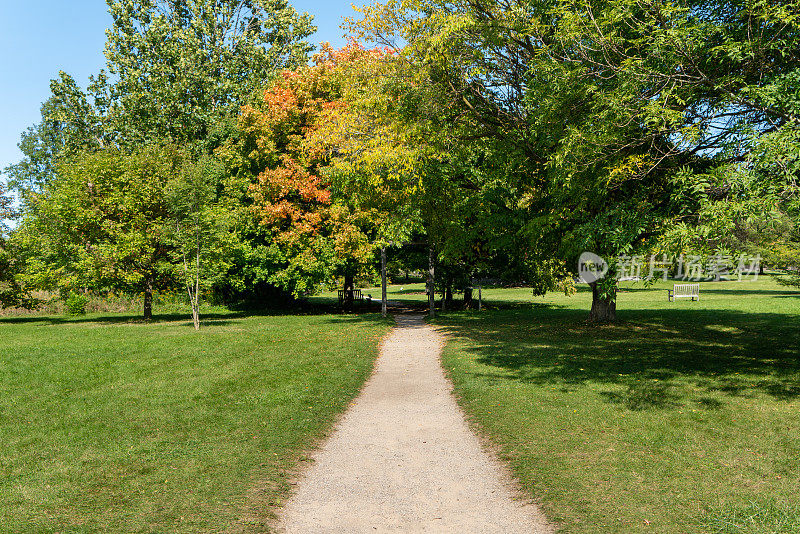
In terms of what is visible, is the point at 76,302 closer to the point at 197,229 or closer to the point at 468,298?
the point at 197,229

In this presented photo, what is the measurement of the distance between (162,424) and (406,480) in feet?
14.1

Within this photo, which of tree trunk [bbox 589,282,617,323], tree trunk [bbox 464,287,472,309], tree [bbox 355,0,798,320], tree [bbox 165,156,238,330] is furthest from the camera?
tree trunk [bbox 464,287,472,309]

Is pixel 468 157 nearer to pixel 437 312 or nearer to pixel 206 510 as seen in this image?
pixel 437 312

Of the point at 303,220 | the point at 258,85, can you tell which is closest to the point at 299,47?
the point at 258,85

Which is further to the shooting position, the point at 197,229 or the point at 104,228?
the point at 104,228

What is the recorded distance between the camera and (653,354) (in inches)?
495

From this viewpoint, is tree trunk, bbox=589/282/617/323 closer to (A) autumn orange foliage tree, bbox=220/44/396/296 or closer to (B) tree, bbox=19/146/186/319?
(A) autumn orange foliage tree, bbox=220/44/396/296

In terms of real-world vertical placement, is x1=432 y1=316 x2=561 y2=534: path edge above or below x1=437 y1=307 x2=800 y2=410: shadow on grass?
below

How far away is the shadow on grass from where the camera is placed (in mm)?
9484

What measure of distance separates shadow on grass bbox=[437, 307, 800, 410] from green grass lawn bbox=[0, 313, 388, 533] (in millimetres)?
3940

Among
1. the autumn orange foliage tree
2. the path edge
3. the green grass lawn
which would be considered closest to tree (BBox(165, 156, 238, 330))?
the autumn orange foliage tree

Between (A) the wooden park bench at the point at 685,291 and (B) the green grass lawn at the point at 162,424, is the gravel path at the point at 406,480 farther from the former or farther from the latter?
(A) the wooden park bench at the point at 685,291

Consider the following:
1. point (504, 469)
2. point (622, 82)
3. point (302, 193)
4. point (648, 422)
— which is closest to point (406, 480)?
point (504, 469)

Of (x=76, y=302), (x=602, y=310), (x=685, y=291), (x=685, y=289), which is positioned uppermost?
(x=685, y=289)
